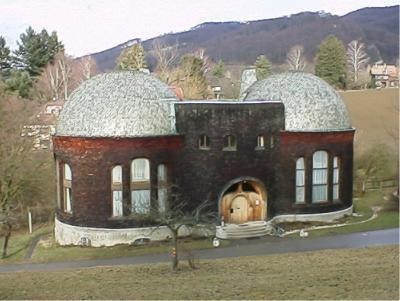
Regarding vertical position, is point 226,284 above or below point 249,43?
below

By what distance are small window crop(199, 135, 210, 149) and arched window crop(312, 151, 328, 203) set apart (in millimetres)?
6233

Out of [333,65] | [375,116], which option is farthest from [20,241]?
[333,65]

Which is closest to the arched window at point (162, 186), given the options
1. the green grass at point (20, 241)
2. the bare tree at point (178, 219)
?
the bare tree at point (178, 219)

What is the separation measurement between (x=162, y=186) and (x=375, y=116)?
37369mm

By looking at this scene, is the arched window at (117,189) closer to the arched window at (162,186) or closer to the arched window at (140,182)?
the arched window at (140,182)

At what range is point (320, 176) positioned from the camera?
35.5 m

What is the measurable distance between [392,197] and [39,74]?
52842 millimetres

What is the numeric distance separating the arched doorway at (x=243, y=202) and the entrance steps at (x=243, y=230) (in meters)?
0.89

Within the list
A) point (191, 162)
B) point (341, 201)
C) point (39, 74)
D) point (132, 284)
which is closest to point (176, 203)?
point (191, 162)

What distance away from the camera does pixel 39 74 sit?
82.4m

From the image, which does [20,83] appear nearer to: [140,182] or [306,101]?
[140,182]

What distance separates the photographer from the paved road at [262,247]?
27.9m

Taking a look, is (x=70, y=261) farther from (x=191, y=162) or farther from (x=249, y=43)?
(x=249, y=43)

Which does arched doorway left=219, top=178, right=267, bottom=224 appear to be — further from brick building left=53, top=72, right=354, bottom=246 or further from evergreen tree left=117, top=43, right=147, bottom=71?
evergreen tree left=117, top=43, right=147, bottom=71
